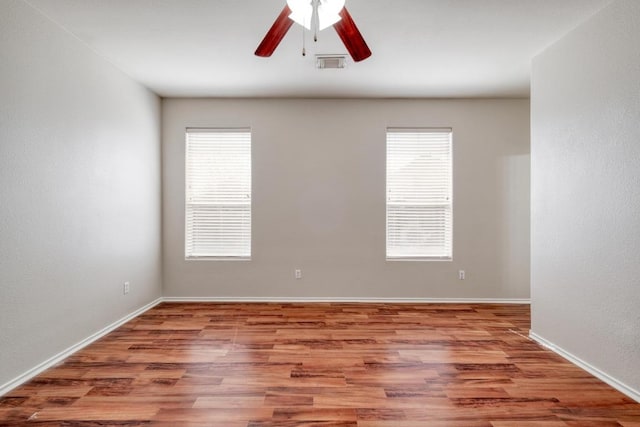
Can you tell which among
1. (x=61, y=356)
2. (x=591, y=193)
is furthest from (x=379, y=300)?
(x=61, y=356)

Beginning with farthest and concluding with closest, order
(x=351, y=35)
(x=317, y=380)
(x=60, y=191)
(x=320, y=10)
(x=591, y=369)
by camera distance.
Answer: (x=60, y=191), (x=591, y=369), (x=317, y=380), (x=351, y=35), (x=320, y=10)

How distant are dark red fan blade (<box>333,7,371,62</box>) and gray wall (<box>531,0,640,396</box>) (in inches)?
70.2

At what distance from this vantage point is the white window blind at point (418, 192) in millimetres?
5129

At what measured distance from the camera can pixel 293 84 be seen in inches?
178

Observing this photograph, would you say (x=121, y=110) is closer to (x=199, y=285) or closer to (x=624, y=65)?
(x=199, y=285)

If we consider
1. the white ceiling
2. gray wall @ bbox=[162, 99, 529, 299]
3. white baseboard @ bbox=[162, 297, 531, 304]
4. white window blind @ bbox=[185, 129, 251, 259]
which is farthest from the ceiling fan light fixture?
white baseboard @ bbox=[162, 297, 531, 304]

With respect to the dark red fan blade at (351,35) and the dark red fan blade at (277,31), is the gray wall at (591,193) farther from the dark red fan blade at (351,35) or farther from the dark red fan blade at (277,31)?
the dark red fan blade at (277,31)

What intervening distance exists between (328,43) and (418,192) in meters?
2.42

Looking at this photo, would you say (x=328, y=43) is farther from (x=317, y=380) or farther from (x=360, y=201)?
(x=317, y=380)

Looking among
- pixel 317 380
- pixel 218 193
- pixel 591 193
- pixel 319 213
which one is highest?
pixel 218 193

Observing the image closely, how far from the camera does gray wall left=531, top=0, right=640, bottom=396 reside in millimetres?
2553

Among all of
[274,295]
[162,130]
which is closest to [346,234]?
[274,295]

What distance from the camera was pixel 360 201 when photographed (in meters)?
5.07

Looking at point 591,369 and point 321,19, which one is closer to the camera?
point 321,19
